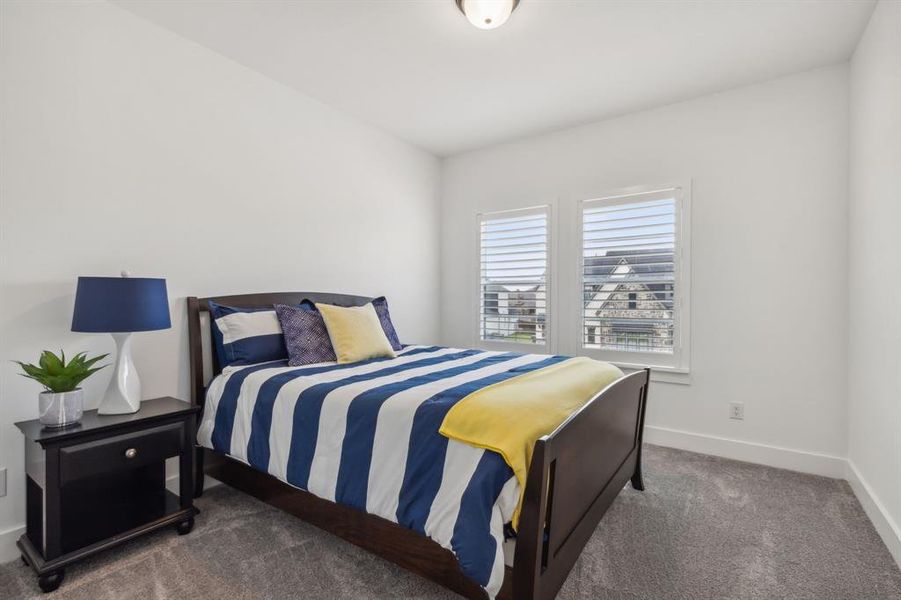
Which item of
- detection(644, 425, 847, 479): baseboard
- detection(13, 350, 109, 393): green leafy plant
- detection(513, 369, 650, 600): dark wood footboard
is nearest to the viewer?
detection(513, 369, 650, 600): dark wood footboard

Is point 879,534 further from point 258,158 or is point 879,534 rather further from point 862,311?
point 258,158

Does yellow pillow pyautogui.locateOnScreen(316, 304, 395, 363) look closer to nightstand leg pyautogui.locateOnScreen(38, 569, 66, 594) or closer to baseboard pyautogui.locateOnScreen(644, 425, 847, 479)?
nightstand leg pyautogui.locateOnScreen(38, 569, 66, 594)

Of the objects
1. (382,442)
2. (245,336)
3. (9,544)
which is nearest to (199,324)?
(245,336)

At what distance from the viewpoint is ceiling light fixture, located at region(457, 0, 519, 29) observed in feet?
7.06

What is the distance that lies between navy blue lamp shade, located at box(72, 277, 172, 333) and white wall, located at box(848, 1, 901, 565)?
3.39 m

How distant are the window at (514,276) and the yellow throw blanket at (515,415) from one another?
81.2 inches

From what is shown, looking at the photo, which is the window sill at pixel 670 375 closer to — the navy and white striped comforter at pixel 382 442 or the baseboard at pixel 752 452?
the baseboard at pixel 752 452

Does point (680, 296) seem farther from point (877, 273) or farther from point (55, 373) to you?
point (55, 373)

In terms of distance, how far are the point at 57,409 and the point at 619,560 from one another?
246 cm

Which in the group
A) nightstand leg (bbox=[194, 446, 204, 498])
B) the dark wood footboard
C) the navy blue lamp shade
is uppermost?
the navy blue lamp shade

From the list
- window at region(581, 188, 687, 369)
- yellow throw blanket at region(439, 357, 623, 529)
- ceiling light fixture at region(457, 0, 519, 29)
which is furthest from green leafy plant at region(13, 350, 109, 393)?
window at region(581, 188, 687, 369)

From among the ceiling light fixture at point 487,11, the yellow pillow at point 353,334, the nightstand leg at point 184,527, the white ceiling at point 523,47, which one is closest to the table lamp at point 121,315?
the nightstand leg at point 184,527

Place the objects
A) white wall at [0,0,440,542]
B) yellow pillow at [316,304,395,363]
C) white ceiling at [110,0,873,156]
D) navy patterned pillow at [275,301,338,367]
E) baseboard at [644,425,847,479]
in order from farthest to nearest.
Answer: baseboard at [644,425,847,479]
yellow pillow at [316,304,395,363]
navy patterned pillow at [275,301,338,367]
white ceiling at [110,0,873,156]
white wall at [0,0,440,542]

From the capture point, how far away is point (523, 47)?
2.67 meters
